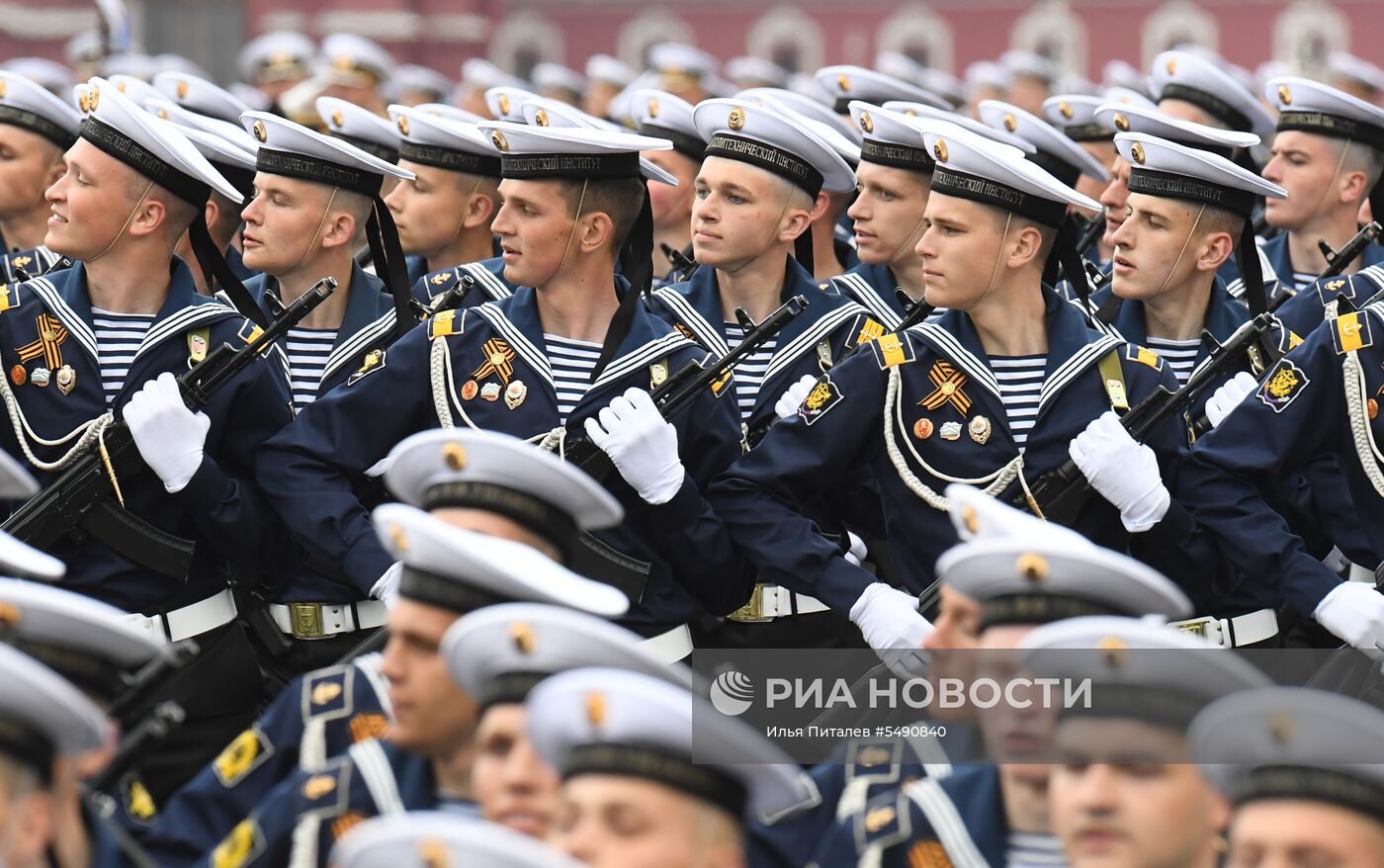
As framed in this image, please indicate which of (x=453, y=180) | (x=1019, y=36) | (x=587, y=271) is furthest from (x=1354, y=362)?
(x=1019, y=36)

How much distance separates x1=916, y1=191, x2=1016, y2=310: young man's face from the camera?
24.6ft

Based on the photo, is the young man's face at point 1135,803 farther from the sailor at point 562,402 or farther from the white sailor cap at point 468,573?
the sailor at point 562,402

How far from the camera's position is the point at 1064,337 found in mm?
7578

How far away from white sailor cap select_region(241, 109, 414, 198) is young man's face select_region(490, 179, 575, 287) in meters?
0.89

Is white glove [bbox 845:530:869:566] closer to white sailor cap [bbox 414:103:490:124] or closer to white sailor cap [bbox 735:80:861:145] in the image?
white sailor cap [bbox 735:80:861:145]

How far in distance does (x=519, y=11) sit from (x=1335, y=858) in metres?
56.1

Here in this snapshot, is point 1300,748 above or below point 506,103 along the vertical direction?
below

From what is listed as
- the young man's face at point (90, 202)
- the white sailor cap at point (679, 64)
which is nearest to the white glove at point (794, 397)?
the young man's face at point (90, 202)

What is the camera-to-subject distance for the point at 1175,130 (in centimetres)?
923

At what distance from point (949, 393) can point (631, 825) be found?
3189 mm

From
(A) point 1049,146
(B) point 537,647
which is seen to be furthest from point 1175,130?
(B) point 537,647

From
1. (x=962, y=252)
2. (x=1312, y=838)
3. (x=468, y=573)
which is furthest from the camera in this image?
(x=962, y=252)

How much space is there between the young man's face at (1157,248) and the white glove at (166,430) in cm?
320

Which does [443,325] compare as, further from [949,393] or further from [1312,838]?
[1312,838]
